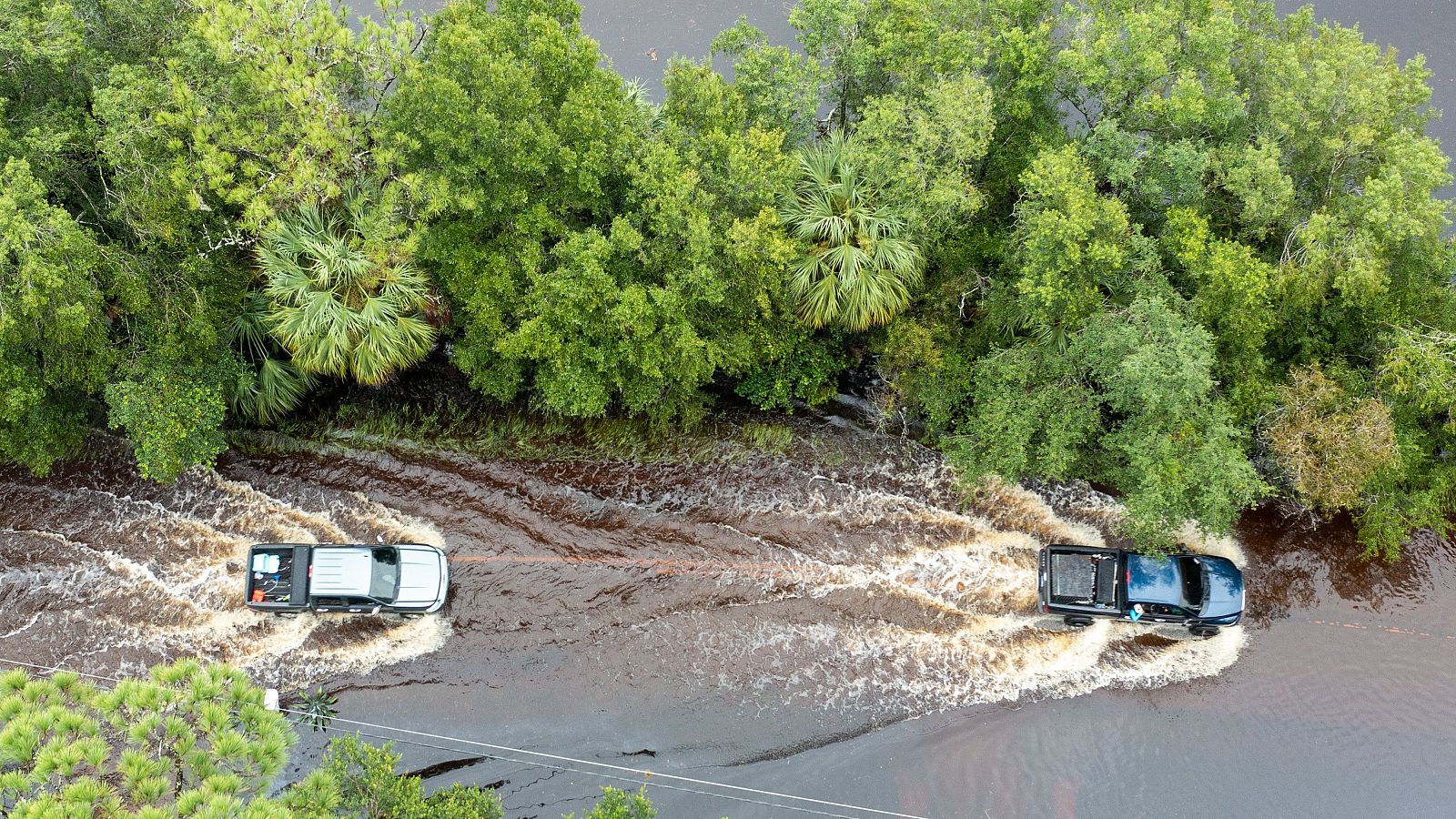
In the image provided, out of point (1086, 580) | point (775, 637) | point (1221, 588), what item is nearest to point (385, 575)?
point (775, 637)

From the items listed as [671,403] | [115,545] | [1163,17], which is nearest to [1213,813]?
[671,403]

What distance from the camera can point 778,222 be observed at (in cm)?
1600

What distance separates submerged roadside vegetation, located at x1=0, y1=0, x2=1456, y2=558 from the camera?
48.8 ft

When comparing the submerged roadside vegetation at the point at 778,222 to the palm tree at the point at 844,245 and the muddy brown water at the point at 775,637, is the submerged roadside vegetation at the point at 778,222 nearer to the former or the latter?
the palm tree at the point at 844,245

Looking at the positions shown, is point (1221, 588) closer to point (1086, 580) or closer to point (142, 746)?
point (1086, 580)

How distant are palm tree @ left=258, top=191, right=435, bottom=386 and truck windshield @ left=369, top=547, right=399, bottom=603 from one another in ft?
14.0

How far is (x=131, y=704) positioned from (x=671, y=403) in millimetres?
10797

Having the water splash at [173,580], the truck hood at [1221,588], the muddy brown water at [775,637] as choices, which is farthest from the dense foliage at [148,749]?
the truck hood at [1221,588]

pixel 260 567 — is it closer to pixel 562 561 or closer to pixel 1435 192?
pixel 562 561

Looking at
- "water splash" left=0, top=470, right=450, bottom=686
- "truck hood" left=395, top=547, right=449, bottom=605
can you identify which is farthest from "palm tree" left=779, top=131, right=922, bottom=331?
"water splash" left=0, top=470, right=450, bottom=686

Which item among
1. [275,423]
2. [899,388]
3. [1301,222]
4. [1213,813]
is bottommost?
[1213,813]

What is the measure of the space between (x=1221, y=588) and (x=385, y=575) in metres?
17.9

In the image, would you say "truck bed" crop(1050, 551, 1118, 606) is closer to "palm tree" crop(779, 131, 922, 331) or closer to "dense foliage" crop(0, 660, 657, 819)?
"palm tree" crop(779, 131, 922, 331)

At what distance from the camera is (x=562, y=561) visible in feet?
63.8
